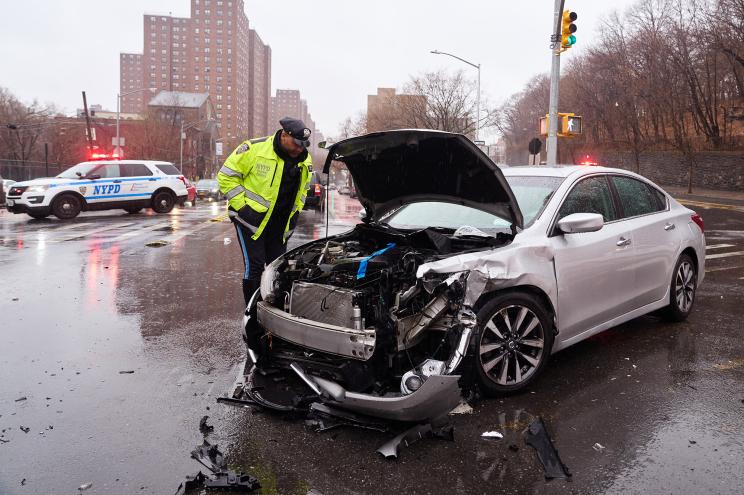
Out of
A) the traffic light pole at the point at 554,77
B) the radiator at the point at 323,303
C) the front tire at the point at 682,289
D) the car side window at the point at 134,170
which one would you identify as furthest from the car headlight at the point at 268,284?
the car side window at the point at 134,170

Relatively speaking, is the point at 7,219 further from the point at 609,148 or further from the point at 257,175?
the point at 609,148

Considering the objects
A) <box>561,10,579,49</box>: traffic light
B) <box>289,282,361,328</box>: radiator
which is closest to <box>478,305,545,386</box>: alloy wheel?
<box>289,282,361,328</box>: radiator

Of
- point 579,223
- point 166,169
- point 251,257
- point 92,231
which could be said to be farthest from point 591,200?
point 166,169

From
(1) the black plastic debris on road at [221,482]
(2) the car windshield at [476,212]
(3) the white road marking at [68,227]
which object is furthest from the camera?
(3) the white road marking at [68,227]

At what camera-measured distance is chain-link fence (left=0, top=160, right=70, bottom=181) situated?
36844 millimetres

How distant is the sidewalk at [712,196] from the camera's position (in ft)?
94.9

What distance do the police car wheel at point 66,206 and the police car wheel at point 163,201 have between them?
2.67 meters

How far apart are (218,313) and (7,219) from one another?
49.1 ft

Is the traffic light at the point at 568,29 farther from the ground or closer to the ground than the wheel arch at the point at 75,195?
farther from the ground

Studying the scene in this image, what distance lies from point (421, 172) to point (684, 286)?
10.2ft

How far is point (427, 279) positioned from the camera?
338 centimetres

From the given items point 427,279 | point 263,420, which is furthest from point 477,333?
point 263,420

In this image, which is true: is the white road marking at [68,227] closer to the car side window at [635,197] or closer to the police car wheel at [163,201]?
the police car wheel at [163,201]

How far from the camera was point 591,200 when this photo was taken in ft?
15.5
